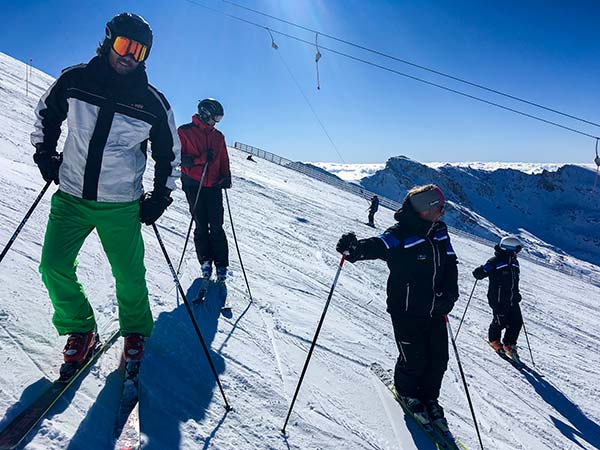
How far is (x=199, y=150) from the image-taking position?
501 cm

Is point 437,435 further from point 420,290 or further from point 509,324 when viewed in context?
point 509,324

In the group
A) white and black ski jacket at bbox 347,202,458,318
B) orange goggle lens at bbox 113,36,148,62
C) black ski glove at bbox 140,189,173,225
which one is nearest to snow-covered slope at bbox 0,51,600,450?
white and black ski jacket at bbox 347,202,458,318

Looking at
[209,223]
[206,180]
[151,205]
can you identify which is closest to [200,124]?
[206,180]

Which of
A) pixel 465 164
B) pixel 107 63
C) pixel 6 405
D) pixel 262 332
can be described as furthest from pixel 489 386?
pixel 465 164

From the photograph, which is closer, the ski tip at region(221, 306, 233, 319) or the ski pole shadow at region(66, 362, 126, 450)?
the ski pole shadow at region(66, 362, 126, 450)

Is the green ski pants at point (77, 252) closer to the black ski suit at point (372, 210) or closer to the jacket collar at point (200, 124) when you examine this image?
the jacket collar at point (200, 124)

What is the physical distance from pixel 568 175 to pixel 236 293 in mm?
207836

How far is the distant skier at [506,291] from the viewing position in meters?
6.59

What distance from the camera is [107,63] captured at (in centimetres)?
262

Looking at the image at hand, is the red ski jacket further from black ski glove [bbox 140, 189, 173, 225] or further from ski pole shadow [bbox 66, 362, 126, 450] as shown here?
ski pole shadow [bbox 66, 362, 126, 450]

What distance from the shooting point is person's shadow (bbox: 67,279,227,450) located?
94.0 inches

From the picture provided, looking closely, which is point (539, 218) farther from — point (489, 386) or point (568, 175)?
point (489, 386)

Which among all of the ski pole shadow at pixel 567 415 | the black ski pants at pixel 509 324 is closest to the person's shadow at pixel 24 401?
the ski pole shadow at pixel 567 415

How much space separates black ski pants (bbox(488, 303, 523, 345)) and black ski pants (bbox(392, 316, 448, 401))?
383 cm
